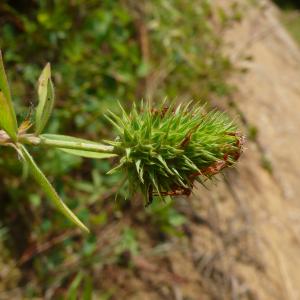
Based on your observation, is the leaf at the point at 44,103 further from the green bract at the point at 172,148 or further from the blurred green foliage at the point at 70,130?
the blurred green foliage at the point at 70,130

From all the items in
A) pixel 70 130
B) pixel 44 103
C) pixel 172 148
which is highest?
pixel 172 148

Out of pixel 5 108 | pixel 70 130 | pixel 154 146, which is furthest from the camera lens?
pixel 70 130

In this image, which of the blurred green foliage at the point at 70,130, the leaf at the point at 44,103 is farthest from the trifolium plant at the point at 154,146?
the blurred green foliage at the point at 70,130

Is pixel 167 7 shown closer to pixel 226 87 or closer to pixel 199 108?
pixel 226 87

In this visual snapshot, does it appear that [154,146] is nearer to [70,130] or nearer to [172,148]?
[172,148]

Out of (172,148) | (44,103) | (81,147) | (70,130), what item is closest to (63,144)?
(81,147)

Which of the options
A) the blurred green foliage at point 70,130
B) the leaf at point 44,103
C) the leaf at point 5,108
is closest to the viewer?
the leaf at point 5,108

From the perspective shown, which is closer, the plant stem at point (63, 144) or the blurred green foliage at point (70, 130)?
the plant stem at point (63, 144)
